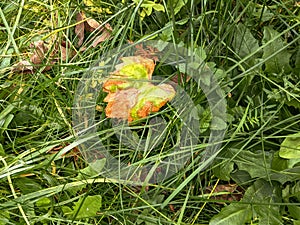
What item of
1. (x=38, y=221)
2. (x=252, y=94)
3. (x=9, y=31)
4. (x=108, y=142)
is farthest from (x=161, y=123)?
(x=9, y=31)

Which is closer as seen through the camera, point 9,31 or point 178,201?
point 178,201

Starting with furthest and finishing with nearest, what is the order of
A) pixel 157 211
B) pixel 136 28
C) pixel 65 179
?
pixel 136 28, pixel 65 179, pixel 157 211

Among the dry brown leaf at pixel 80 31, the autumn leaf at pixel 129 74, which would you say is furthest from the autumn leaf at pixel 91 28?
the autumn leaf at pixel 129 74

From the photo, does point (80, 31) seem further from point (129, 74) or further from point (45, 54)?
point (129, 74)

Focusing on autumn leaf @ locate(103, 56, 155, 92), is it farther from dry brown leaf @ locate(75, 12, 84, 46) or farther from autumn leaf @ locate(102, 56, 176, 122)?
dry brown leaf @ locate(75, 12, 84, 46)

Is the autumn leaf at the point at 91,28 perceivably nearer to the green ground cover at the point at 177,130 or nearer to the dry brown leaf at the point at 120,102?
the green ground cover at the point at 177,130

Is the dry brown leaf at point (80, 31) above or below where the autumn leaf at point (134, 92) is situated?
above

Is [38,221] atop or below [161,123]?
below

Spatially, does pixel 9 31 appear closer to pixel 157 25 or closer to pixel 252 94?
pixel 157 25

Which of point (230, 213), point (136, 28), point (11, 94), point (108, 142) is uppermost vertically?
point (136, 28)

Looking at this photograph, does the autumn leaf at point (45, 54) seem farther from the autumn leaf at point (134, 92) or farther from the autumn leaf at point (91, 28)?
the autumn leaf at point (134, 92)

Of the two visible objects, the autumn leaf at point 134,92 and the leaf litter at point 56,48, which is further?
the leaf litter at point 56,48
